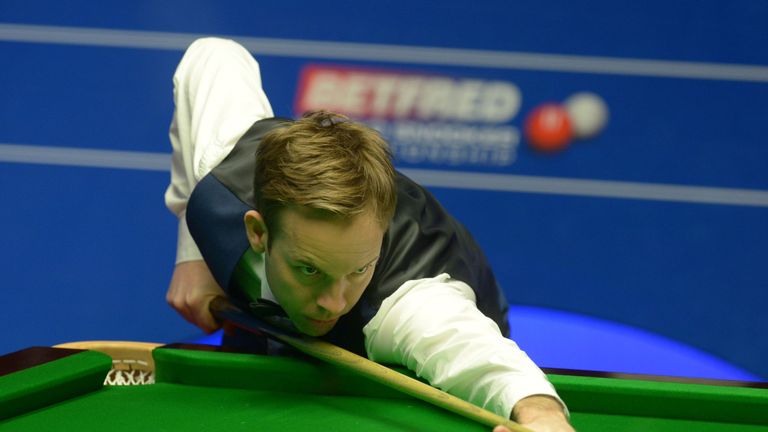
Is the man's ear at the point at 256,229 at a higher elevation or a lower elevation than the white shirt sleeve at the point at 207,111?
lower

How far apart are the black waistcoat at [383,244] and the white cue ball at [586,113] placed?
6.31 feet

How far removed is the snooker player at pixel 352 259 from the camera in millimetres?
1635

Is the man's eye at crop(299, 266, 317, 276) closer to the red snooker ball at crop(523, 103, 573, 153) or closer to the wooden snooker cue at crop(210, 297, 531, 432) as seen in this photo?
the wooden snooker cue at crop(210, 297, 531, 432)

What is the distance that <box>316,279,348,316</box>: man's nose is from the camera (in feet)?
5.58

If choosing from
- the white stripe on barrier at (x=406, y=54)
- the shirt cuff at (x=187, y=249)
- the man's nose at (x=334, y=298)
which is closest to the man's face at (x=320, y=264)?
the man's nose at (x=334, y=298)

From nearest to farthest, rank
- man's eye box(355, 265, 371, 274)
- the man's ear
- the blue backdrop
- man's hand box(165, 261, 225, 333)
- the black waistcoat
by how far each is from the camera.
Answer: man's eye box(355, 265, 371, 274)
the man's ear
the black waistcoat
man's hand box(165, 261, 225, 333)
the blue backdrop

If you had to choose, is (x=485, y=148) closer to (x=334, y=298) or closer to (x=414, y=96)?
(x=414, y=96)

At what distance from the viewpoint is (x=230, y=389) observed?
175 cm

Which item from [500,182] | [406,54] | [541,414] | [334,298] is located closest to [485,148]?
[500,182]

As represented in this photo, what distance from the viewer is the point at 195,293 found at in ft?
7.63

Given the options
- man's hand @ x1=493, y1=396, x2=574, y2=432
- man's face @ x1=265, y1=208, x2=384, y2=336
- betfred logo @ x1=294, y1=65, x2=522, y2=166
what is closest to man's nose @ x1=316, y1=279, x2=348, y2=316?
man's face @ x1=265, y1=208, x2=384, y2=336

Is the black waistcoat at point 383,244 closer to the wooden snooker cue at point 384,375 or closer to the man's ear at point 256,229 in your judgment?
the wooden snooker cue at point 384,375

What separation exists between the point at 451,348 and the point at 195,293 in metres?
0.86

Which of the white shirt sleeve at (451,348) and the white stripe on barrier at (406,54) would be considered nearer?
the white shirt sleeve at (451,348)
